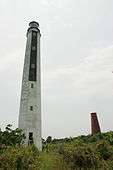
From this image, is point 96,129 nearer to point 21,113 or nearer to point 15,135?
point 21,113

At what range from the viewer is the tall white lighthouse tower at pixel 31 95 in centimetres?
2383

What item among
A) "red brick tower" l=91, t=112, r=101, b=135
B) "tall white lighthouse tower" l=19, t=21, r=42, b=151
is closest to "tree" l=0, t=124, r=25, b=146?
"tall white lighthouse tower" l=19, t=21, r=42, b=151

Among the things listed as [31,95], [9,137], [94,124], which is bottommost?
[9,137]

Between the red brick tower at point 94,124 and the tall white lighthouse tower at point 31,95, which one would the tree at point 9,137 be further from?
the red brick tower at point 94,124

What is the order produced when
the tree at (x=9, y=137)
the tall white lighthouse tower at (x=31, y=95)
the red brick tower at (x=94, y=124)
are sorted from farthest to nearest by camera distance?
1. the red brick tower at (x=94, y=124)
2. the tall white lighthouse tower at (x=31, y=95)
3. the tree at (x=9, y=137)

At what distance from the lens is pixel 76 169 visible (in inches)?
404

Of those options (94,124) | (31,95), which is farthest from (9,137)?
(94,124)

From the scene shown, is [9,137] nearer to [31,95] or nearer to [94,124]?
[31,95]

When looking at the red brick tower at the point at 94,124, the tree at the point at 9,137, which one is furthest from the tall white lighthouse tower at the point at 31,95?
the red brick tower at the point at 94,124

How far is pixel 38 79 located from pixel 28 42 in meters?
4.77

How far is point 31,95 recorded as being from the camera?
82.6ft

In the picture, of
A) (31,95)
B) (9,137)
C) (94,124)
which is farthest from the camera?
(94,124)

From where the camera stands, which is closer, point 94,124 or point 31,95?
point 31,95

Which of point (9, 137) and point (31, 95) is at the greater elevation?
point (31, 95)
